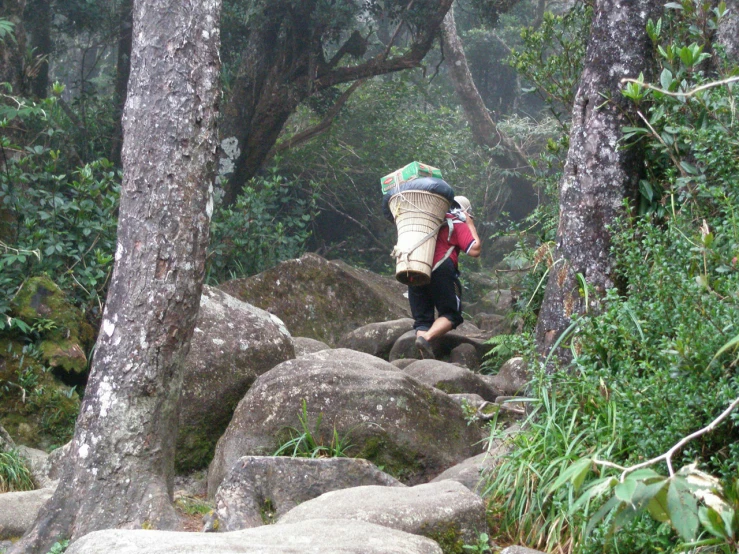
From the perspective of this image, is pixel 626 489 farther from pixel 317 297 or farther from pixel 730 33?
pixel 317 297

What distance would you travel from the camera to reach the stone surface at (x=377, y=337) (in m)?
9.06

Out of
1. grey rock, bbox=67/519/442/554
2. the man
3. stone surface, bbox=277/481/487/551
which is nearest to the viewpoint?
grey rock, bbox=67/519/442/554

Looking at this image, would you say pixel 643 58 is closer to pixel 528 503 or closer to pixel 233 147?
pixel 528 503

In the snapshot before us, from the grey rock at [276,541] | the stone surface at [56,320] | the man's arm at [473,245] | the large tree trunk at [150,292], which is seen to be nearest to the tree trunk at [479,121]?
the man's arm at [473,245]

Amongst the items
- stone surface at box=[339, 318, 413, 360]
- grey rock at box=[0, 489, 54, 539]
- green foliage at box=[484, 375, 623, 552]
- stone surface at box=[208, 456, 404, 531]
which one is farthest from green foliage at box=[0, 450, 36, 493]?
stone surface at box=[339, 318, 413, 360]

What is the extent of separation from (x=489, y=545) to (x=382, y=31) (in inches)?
749

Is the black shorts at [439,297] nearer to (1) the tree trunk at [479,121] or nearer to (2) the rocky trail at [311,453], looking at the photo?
(2) the rocky trail at [311,453]

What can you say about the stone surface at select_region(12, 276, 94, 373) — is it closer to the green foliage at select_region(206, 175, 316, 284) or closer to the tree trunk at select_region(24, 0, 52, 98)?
the green foliage at select_region(206, 175, 316, 284)

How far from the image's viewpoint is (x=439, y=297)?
7.67 m

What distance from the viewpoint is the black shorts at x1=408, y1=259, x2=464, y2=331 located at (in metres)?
7.55

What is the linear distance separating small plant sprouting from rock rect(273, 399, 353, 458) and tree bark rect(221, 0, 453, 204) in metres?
7.47

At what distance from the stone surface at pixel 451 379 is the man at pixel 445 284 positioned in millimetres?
762

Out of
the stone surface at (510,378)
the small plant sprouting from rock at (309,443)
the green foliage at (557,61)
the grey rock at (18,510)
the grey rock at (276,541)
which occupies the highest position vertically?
the green foliage at (557,61)

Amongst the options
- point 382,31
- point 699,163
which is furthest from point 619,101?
point 382,31
